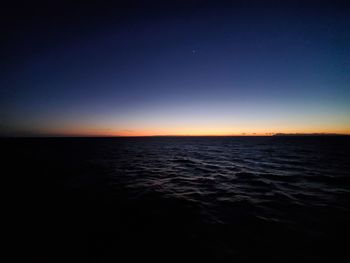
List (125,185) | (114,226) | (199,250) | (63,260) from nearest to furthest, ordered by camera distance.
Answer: (63,260) < (199,250) < (114,226) < (125,185)

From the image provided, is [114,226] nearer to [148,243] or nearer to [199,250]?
[148,243]

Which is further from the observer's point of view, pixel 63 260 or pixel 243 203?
pixel 243 203

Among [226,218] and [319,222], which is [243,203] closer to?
[226,218]

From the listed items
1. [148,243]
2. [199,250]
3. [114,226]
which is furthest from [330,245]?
[114,226]

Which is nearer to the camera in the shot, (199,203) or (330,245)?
(330,245)

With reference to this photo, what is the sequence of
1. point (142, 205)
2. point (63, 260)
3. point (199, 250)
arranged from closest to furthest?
point (63, 260), point (199, 250), point (142, 205)

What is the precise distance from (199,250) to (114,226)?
11.0 ft

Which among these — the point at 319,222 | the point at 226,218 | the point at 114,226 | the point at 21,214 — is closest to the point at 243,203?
the point at 226,218

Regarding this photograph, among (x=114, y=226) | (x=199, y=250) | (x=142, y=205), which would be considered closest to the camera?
(x=199, y=250)

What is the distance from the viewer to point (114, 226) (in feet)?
22.5

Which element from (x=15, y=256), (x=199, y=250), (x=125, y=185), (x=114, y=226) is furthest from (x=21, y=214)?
(x=199, y=250)

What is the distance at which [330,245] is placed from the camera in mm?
5766

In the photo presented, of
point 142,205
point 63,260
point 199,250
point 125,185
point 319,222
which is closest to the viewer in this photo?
point 63,260

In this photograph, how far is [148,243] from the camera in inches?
228
